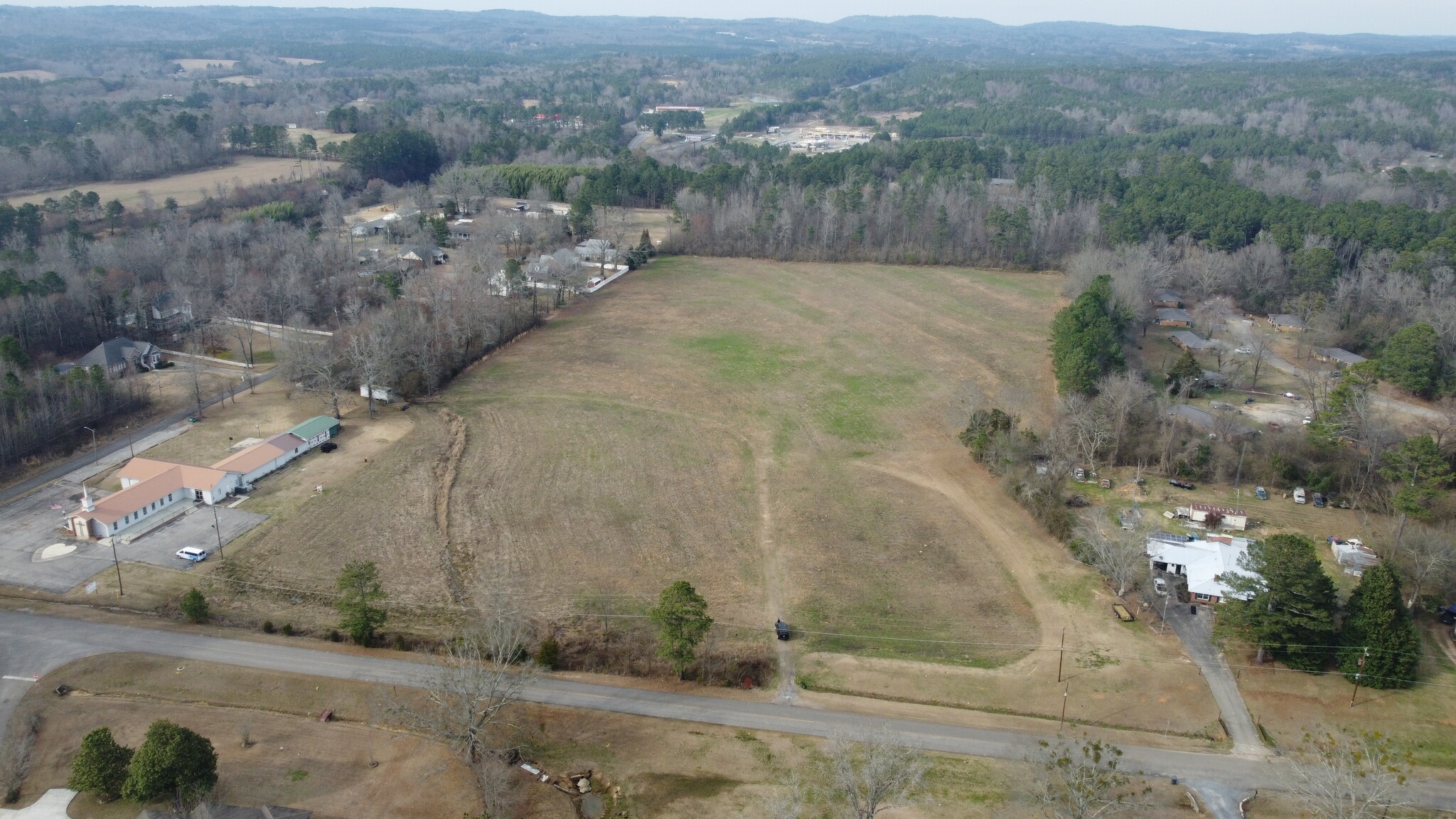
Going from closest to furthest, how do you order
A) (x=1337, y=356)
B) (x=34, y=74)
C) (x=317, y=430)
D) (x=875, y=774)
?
(x=875, y=774)
(x=317, y=430)
(x=1337, y=356)
(x=34, y=74)

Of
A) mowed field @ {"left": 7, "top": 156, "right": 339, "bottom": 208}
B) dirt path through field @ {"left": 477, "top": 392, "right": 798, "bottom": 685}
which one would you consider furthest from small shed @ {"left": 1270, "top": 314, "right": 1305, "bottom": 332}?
mowed field @ {"left": 7, "top": 156, "right": 339, "bottom": 208}

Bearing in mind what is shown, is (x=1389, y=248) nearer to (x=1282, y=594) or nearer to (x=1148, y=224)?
(x=1148, y=224)

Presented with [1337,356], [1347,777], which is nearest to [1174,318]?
[1337,356]

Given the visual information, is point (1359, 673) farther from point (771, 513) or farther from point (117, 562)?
point (117, 562)

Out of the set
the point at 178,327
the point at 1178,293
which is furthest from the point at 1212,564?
the point at 178,327

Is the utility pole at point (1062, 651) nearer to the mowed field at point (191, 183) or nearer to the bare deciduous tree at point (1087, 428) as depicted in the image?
the bare deciduous tree at point (1087, 428)

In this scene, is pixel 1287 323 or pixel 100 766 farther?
pixel 1287 323
